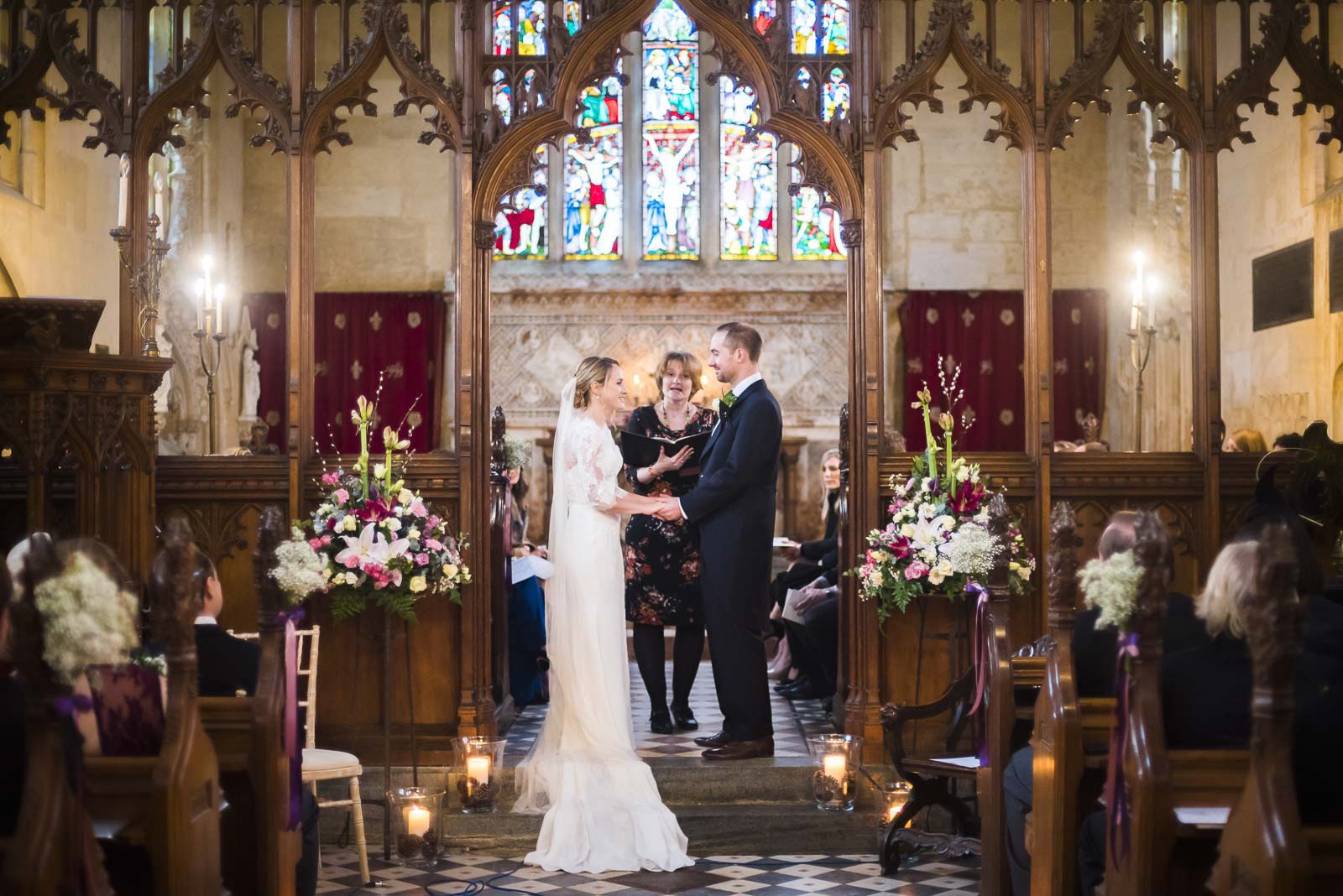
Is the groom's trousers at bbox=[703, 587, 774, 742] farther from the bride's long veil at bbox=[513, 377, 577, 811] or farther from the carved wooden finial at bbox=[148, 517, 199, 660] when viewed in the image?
the carved wooden finial at bbox=[148, 517, 199, 660]

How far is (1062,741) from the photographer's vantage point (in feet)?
12.3

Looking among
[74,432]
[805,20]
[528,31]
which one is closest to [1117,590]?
[74,432]

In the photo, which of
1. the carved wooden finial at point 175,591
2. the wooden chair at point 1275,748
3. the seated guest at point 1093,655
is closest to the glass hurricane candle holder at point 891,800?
the seated guest at point 1093,655

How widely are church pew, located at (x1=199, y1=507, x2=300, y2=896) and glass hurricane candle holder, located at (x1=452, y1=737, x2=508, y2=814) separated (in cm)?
187

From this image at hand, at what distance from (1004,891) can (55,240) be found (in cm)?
753

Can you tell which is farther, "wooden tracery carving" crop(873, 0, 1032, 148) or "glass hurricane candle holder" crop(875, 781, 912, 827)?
"wooden tracery carving" crop(873, 0, 1032, 148)

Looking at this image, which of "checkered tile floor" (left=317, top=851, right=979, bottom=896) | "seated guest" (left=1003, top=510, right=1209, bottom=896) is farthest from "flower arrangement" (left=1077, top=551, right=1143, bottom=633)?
"checkered tile floor" (left=317, top=851, right=979, bottom=896)

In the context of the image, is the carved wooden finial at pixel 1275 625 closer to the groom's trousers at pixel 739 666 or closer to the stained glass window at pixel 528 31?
the groom's trousers at pixel 739 666

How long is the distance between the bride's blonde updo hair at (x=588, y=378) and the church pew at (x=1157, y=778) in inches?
118

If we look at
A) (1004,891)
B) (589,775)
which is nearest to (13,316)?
(589,775)

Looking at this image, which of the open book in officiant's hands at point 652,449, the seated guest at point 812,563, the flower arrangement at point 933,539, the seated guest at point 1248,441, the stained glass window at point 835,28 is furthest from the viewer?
the stained glass window at point 835,28

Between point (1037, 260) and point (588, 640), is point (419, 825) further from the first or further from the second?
point (1037, 260)

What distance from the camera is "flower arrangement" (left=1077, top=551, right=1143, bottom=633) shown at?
3.28 metres

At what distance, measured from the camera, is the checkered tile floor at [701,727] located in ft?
21.2
